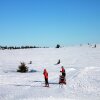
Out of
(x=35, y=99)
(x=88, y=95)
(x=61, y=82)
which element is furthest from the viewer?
(x=61, y=82)

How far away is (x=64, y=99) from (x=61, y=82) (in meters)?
8.35

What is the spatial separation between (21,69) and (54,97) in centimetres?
2924

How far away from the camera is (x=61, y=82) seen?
2611 centimetres

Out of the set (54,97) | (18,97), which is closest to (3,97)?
(18,97)

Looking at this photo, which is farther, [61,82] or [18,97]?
[61,82]

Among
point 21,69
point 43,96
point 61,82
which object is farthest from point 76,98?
point 21,69

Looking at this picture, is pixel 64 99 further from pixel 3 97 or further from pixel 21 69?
pixel 21 69

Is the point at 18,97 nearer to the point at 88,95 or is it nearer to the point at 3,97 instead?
the point at 3,97

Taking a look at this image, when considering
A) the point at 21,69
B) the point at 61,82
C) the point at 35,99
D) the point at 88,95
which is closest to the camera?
the point at 35,99

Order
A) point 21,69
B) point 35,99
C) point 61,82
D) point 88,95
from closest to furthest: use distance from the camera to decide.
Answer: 1. point 35,99
2. point 88,95
3. point 61,82
4. point 21,69

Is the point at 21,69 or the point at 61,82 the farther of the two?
the point at 21,69

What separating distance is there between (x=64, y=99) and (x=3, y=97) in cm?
415

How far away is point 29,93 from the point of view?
20.4m

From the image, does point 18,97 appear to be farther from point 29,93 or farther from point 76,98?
point 76,98
